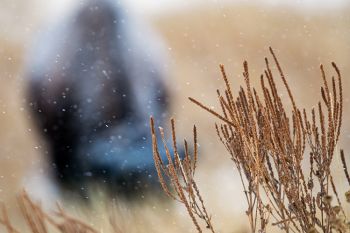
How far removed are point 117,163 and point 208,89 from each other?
2.27 meters

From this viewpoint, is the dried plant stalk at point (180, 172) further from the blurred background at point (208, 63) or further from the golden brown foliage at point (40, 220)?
the blurred background at point (208, 63)

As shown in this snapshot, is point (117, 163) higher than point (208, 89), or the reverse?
point (208, 89)

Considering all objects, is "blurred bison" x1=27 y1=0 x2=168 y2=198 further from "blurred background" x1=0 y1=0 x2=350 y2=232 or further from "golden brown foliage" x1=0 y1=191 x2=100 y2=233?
"golden brown foliage" x1=0 y1=191 x2=100 y2=233

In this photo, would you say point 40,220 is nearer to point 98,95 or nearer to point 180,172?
point 180,172

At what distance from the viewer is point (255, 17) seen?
949cm

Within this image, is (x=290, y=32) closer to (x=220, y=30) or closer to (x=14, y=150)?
(x=220, y=30)

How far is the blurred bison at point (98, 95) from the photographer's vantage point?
902 centimetres

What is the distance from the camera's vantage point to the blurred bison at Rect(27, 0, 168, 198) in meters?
9.02

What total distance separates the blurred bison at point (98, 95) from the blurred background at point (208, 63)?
1.30 ft

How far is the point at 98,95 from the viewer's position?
992 centimetres

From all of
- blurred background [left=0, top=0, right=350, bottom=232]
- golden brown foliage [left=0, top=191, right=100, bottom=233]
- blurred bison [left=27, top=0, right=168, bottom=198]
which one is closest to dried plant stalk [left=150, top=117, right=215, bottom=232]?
golden brown foliage [left=0, top=191, right=100, bottom=233]

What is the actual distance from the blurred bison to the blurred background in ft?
1.30

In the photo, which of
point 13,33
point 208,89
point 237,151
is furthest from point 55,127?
point 237,151

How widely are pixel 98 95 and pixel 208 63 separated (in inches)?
91.4
